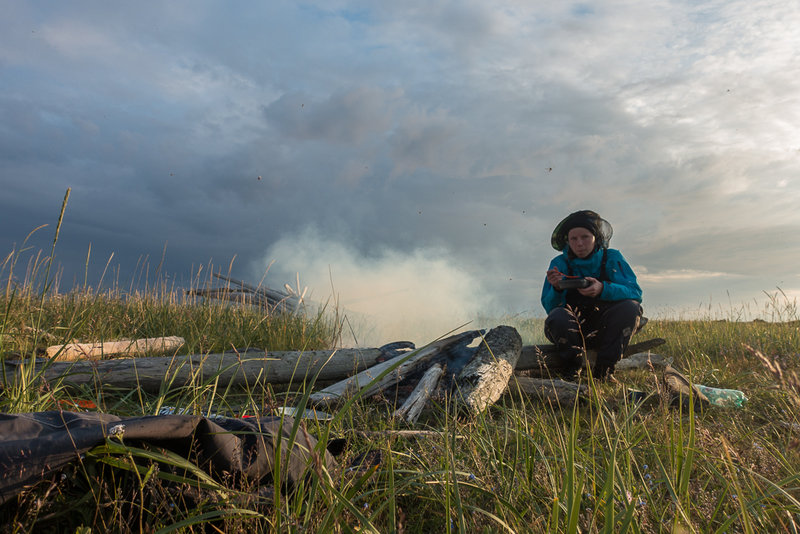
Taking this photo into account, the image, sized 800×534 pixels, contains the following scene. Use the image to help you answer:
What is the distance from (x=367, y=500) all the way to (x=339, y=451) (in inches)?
10.9

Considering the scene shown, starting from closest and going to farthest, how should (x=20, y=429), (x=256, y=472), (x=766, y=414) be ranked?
(x=20, y=429)
(x=256, y=472)
(x=766, y=414)

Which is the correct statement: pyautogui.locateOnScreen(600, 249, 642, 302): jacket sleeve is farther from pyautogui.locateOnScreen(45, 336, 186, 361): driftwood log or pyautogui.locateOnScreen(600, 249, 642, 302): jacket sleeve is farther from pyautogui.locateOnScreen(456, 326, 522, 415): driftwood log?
pyautogui.locateOnScreen(45, 336, 186, 361): driftwood log

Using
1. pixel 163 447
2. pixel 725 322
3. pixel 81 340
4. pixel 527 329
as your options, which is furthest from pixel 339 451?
pixel 527 329

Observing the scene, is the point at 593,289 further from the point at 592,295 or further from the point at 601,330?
the point at 601,330

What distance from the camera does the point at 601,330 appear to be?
6.09 meters

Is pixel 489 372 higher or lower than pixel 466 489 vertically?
higher

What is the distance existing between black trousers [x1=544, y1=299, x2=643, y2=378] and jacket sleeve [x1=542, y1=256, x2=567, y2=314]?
7.8 inches

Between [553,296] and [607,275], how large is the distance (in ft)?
2.27

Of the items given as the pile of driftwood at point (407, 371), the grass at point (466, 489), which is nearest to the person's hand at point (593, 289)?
the pile of driftwood at point (407, 371)

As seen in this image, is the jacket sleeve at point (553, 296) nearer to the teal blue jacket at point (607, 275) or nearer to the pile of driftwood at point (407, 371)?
the teal blue jacket at point (607, 275)

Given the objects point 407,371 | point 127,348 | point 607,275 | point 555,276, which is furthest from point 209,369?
point 607,275

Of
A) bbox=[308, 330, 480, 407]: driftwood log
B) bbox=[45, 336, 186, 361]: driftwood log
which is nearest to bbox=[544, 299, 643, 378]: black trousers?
bbox=[308, 330, 480, 407]: driftwood log

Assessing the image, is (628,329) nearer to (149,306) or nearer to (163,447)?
(163,447)

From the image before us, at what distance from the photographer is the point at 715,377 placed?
20.5 feet
